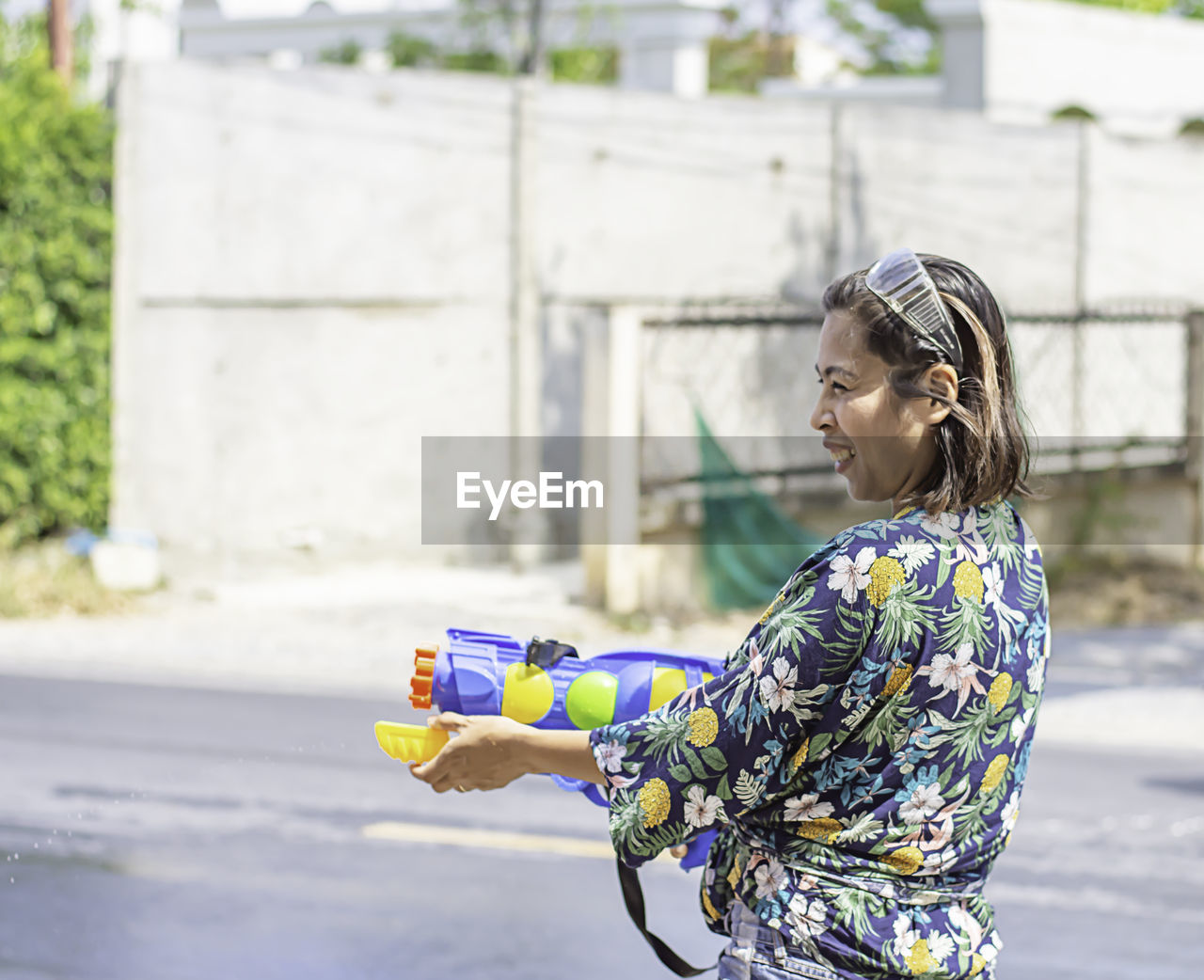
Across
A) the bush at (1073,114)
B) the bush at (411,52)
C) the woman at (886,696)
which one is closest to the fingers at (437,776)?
the woman at (886,696)

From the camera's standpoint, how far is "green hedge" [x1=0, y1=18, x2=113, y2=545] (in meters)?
12.2

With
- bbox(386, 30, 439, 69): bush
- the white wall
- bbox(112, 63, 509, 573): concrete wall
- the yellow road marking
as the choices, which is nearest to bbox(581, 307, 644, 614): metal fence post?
bbox(112, 63, 509, 573): concrete wall

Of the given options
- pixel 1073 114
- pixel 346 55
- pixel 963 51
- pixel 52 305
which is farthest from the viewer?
pixel 346 55

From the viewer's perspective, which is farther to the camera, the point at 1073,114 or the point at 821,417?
the point at 1073,114

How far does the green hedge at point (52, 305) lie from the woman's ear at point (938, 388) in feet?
36.9

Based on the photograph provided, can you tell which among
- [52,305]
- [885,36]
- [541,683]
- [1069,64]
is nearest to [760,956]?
[541,683]

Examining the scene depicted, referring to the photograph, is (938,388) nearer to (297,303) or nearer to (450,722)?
(450,722)

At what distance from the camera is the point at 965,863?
1.94 m

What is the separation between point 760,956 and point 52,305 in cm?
1158

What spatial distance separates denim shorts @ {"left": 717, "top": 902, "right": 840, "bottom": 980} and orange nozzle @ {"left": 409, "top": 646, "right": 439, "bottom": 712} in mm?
539

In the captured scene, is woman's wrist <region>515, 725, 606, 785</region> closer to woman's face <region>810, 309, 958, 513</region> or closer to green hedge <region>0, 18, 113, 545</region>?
woman's face <region>810, 309, 958, 513</region>

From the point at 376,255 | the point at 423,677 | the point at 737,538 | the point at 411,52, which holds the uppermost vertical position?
the point at 411,52

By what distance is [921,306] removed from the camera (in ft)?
6.17

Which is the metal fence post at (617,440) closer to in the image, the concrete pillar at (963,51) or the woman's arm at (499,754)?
the woman's arm at (499,754)
